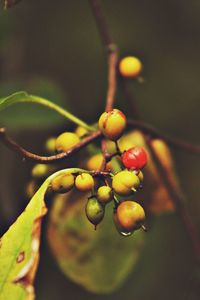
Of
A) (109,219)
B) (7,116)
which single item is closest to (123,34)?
(7,116)

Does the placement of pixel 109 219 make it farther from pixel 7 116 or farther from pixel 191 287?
pixel 7 116

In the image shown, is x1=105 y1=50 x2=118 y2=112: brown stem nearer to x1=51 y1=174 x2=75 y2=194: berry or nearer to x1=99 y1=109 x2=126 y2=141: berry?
x1=99 y1=109 x2=126 y2=141: berry

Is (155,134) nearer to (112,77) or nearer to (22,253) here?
(112,77)

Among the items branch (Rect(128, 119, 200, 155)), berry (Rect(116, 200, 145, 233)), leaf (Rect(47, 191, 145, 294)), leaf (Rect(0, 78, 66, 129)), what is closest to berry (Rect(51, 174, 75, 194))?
berry (Rect(116, 200, 145, 233))

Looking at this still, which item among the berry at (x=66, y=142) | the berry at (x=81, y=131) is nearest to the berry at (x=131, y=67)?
the berry at (x=81, y=131)

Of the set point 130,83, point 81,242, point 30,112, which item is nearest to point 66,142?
point 81,242

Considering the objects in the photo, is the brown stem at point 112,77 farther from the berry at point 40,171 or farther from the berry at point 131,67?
the berry at point 40,171
